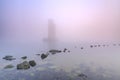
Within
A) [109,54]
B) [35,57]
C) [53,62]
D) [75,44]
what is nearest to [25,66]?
[35,57]

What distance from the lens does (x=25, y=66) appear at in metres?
2.84

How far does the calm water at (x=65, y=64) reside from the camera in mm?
2758

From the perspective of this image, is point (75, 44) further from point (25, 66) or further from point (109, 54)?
point (25, 66)

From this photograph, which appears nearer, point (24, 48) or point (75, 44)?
point (24, 48)

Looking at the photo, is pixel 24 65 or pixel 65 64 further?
pixel 65 64

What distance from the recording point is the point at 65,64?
3.01 m

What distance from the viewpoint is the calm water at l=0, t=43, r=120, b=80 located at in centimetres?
276

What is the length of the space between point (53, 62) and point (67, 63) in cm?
26

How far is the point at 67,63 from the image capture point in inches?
121

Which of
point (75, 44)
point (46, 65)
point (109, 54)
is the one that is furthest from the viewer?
point (109, 54)

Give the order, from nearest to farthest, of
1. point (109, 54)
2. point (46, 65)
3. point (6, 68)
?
point (6, 68) → point (46, 65) → point (109, 54)

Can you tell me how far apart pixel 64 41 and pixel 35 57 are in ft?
1.86

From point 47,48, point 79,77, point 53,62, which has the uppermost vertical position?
point 47,48

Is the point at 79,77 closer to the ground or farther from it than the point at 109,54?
closer to the ground
